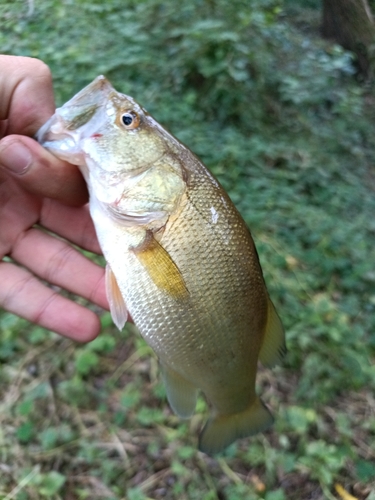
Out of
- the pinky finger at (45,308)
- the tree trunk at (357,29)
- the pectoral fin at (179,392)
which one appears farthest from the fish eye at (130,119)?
the tree trunk at (357,29)

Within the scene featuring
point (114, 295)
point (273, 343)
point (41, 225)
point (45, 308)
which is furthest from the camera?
point (41, 225)

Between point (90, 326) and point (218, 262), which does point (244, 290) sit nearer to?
point (218, 262)

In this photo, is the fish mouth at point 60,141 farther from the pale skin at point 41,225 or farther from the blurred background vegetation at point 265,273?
the blurred background vegetation at point 265,273

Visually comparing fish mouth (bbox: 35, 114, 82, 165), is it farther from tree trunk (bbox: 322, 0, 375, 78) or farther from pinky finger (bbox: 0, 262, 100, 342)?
tree trunk (bbox: 322, 0, 375, 78)

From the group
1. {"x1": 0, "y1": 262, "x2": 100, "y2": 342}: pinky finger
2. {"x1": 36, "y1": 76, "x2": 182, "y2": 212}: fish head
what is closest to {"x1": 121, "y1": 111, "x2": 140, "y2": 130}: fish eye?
{"x1": 36, "y1": 76, "x2": 182, "y2": 212}: fish head

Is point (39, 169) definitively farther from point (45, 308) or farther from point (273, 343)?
point (273, 343)

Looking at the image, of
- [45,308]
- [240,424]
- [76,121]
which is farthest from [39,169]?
[240,424]
